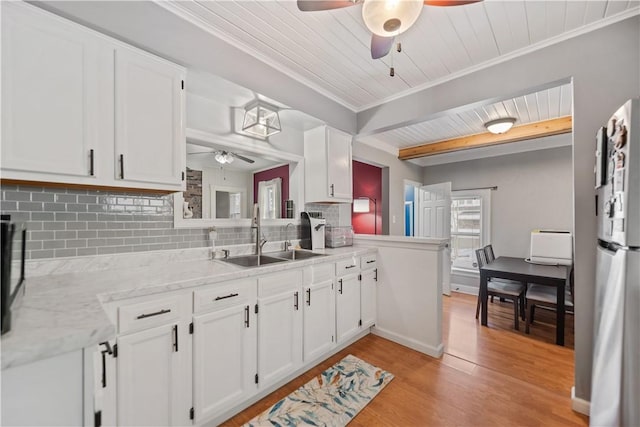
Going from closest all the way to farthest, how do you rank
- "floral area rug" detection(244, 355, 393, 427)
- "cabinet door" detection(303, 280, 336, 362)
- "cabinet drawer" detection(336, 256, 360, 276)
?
"floral area rug" detection(244, 355, 393, 427), "cabinet door" detection(303, 280, 336, 362), "cabinet drawer" detection(336, 256, 360, 276)

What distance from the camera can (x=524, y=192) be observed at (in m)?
4.23

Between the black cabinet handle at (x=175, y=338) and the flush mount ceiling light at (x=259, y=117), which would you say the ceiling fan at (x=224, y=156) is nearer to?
the flush mount ceiling light at (x=259, y=117)

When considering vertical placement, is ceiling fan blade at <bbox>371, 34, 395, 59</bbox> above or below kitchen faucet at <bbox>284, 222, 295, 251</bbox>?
above

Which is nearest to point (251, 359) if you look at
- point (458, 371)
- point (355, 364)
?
point (355, 364)

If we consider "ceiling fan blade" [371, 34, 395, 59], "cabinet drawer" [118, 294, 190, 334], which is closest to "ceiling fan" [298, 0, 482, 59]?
"ceiling fan blade" [371, 34, 395, 59]

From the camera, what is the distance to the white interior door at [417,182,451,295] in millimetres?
4340

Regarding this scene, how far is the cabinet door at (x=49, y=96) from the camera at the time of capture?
1158 millimetres

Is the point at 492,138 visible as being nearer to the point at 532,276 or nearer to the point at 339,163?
the point at 532,276

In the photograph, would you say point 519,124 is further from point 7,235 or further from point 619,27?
point 7,235

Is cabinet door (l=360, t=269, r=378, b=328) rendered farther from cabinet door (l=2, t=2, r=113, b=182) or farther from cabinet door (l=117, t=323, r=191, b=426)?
cabinet door (l=2, t=2, r=113, b=182)

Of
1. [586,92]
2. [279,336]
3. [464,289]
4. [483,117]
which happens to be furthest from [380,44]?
[464,289]

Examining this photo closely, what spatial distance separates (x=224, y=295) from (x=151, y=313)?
0.38 metres

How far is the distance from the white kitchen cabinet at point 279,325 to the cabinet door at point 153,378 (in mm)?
496

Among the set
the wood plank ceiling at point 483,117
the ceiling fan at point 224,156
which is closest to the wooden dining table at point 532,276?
the wood plank ceiling at point 483,117
